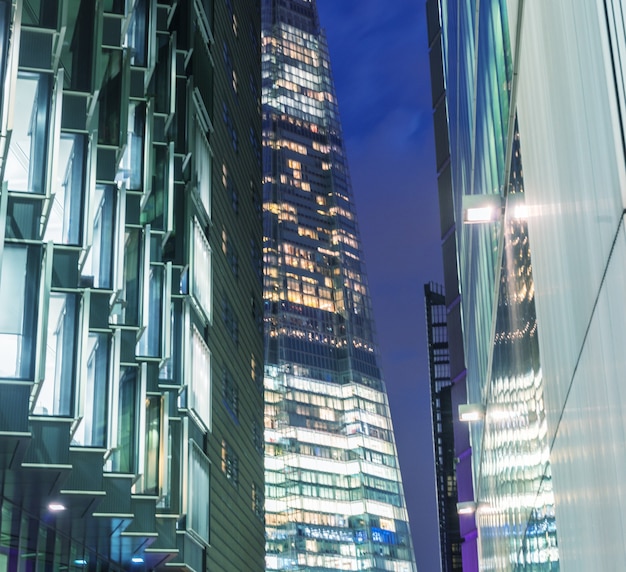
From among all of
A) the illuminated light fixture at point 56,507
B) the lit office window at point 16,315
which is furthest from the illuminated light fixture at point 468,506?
the lit office window at point 16,315

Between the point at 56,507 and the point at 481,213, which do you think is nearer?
the point at 481,213

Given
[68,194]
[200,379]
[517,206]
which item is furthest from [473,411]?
[200,379]

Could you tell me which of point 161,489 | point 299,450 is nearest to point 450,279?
point 161,489

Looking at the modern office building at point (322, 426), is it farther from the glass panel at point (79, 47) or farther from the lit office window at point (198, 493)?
the glass panel at point (79, 47)

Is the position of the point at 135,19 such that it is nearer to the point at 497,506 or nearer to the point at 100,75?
the point at 100,75

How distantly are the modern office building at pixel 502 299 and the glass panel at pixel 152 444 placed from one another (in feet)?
32.0

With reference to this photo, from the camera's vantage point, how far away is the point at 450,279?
5194 cm

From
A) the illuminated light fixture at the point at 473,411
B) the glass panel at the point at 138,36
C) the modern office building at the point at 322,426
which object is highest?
the modern office building at the point at 322,426

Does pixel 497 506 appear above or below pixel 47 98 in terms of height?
below

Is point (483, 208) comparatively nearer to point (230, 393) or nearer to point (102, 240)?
point (102, 240)

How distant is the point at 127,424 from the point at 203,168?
18.8m

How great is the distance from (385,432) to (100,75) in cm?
16757

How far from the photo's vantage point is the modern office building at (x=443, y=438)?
9062 centimetres

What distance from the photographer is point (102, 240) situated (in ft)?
87.9
